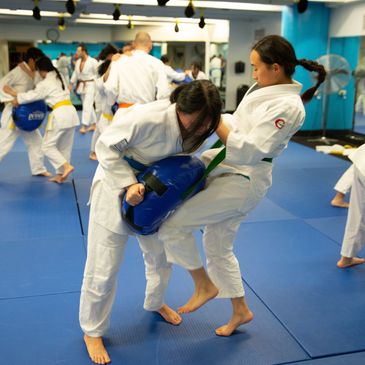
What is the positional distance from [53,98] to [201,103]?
351 centimetres

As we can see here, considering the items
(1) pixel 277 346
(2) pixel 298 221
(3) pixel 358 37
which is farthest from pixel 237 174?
(3) pixel 358 37

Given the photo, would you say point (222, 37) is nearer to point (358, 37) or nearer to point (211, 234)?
point (358, 37)

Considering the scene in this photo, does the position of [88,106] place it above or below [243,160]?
below

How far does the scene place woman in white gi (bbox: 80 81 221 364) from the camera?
166 cm

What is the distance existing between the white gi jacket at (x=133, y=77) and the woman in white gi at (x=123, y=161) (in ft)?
10.1

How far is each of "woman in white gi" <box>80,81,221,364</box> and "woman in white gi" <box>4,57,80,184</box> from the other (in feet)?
9.97

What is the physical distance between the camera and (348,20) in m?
7.51

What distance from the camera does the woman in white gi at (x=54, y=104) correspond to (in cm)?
468

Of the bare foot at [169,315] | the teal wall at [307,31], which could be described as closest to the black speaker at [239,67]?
the teal wall at [307,31]

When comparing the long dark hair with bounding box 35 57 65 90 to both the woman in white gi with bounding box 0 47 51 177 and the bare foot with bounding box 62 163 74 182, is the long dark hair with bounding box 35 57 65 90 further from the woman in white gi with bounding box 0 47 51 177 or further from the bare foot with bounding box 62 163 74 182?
the bare foot with bounding box 62 163 74 182

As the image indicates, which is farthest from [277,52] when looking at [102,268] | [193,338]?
[193,338]

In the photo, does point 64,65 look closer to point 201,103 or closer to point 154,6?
point 154,6

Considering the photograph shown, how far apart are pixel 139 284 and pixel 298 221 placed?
1726 mm

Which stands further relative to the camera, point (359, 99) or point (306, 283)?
point (359, 99)
